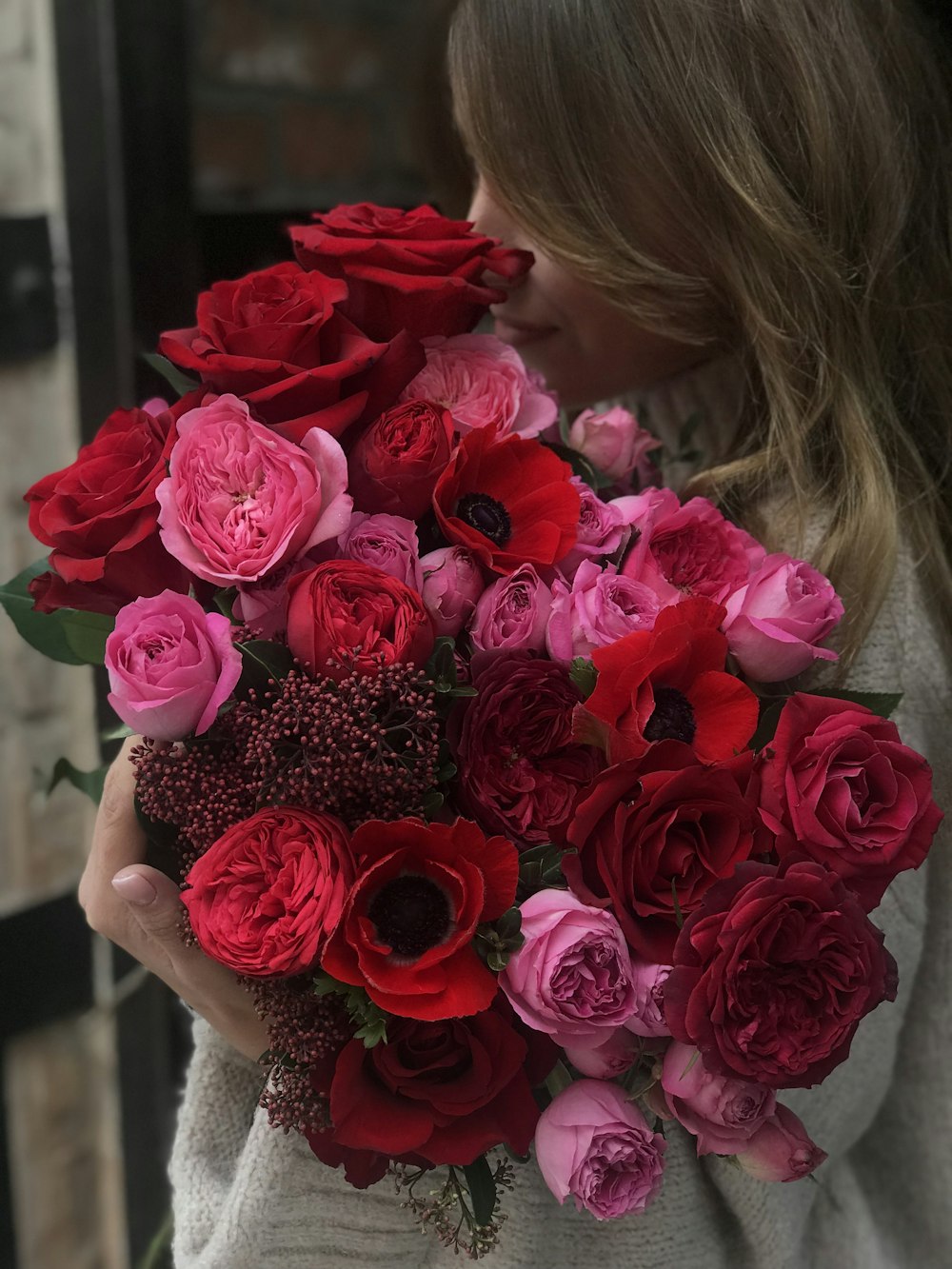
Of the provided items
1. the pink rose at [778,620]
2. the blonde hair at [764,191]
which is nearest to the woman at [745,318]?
the blonde hair at [764,191]

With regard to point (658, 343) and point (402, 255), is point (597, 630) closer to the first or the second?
point (402, 255)

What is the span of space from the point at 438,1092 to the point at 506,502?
296 mm

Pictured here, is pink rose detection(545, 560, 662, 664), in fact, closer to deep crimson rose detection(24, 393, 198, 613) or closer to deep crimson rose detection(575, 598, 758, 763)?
deep crimson rose detection(575, 598, 758, 763)

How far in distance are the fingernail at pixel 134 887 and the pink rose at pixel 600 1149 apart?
23cm

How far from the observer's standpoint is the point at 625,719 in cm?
50

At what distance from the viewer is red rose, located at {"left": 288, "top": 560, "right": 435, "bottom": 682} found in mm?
495

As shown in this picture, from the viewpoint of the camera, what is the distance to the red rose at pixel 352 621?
1.62 feet

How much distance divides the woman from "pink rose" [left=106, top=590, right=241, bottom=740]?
201 mm

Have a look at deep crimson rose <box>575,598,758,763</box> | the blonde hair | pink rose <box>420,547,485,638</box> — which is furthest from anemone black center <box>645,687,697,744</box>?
the blonde hair

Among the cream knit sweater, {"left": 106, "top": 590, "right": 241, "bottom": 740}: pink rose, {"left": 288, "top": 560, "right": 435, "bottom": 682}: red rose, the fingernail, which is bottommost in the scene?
the cream knit sweater

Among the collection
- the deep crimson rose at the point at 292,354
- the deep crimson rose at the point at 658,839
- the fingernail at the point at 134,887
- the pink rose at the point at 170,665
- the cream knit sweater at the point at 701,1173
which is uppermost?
the deep crimson rose at the point at 292,354

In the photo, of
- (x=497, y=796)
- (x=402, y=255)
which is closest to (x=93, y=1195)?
(x=497, y=796)

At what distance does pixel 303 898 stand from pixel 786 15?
2.15 ft

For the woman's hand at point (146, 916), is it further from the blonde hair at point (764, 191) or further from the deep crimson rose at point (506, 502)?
the blonde hair at point (764, 191)
